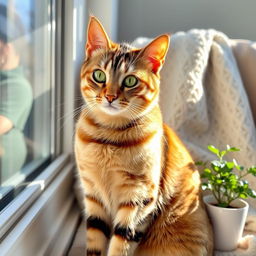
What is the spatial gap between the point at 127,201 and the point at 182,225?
20 cm

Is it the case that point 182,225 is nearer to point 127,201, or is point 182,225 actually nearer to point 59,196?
point 127,201

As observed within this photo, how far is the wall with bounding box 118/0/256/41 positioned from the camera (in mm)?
1898

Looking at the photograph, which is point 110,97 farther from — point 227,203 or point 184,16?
point 184,16

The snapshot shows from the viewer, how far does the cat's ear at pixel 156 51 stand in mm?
1023

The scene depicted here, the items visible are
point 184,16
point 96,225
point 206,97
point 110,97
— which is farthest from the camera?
point 184,16

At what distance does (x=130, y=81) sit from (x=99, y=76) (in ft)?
0.28

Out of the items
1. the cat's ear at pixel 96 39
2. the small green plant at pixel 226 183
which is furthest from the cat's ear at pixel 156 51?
the small green plant at pixel 226 183

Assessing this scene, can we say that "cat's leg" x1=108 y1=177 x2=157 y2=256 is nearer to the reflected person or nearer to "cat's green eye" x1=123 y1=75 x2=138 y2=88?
"cat's green eye" x1=123 y1=75 x2=138 y2=88

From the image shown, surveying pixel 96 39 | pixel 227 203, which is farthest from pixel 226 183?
pixel 96 39

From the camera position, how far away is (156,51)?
1.04m

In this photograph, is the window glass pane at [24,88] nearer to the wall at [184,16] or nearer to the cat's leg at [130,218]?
the cat's leg at [130,218]

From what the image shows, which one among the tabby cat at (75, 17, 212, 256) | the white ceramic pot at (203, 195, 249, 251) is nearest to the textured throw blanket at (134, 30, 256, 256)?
the white ceramic pot at (203, 195, 249, 251)

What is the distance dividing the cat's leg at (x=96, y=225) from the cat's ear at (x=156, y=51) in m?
0.39

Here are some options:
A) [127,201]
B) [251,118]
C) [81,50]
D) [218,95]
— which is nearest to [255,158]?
[251,118]
